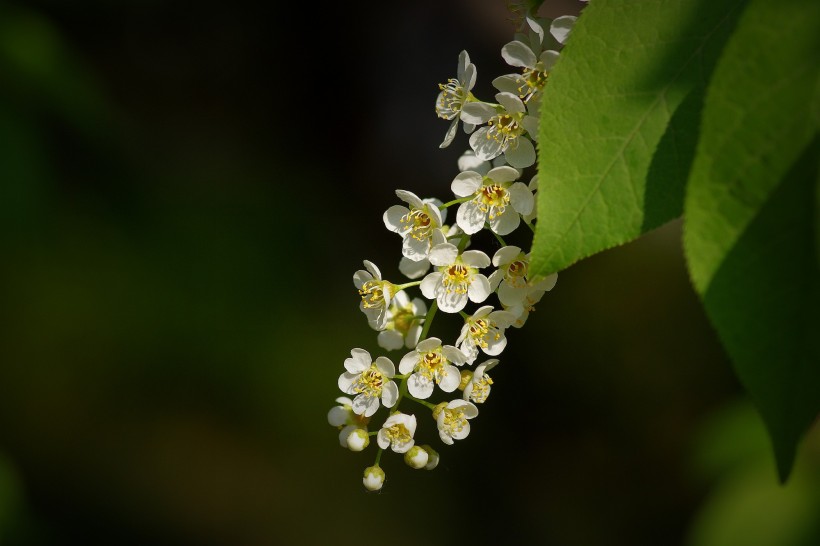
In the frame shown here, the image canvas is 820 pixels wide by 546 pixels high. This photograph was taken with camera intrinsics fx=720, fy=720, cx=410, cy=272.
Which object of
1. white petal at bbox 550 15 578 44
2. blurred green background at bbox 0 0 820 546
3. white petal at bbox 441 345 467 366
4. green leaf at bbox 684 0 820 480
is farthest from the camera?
blurred green background at bbox 0 0 820 546

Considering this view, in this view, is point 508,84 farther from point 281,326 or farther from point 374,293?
point 281,326

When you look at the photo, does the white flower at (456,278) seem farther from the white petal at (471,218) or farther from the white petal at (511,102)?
the white petal at (511,102)

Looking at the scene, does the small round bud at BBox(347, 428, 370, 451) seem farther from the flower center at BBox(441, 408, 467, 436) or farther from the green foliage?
the green foliage

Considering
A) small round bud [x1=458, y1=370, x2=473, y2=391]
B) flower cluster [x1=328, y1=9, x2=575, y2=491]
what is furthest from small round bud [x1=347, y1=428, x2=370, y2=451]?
small round bud [x1=458, y1=370, x2=473, y2=391]

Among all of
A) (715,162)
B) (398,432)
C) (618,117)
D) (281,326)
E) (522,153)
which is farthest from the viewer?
(281,326)

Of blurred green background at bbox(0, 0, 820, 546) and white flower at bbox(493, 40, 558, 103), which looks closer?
white flower at bbox(493, 40, 558, 103)

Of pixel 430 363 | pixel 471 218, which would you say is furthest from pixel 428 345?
pixel 471 218
